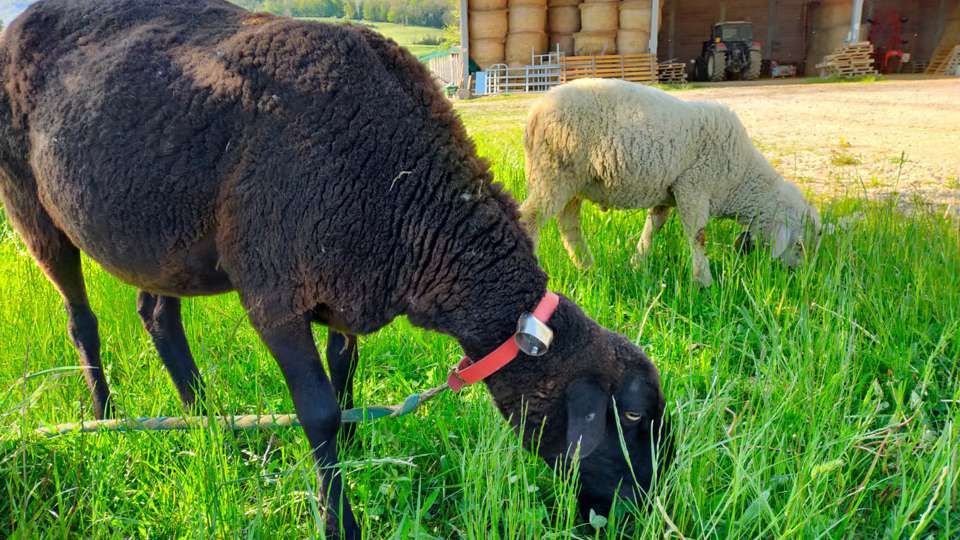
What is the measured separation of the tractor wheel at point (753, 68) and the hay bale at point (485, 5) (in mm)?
9970

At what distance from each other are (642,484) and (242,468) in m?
1.51

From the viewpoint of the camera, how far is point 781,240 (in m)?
4.76

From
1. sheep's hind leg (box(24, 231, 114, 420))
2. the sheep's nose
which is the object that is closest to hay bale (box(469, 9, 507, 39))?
sheep's hind leg (box(24, 231, 114, 420))

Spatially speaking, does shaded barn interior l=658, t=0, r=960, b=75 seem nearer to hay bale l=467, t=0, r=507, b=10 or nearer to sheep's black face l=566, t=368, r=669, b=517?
hay bale l=467, t=0, r=507, b=10

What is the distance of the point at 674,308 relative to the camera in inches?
147

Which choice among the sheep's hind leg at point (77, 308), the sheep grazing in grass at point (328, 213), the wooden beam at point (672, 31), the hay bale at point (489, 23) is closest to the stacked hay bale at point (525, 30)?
the hay bale at point (489, 23)

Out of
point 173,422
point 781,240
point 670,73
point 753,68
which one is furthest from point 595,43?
point 173,422

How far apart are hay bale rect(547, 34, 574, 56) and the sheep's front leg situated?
21.0m

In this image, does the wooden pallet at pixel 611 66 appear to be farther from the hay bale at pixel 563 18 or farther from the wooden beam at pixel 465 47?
the wooden beam at pixel 465 47

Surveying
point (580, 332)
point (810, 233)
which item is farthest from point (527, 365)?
point (810, 233)

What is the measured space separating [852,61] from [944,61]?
135 inches

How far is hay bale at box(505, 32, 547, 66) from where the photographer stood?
20859mm

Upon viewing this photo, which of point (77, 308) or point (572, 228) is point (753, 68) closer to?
point (572, 228)

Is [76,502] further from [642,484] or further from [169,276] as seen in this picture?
[642,484]
